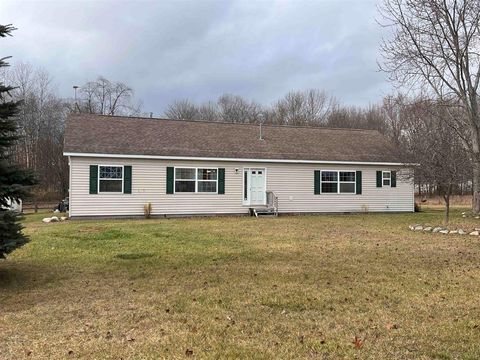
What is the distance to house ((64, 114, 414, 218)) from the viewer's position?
735 inches

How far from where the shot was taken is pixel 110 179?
18719 mm

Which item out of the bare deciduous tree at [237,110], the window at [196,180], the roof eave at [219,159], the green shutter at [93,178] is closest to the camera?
the roof eave at [219,159]

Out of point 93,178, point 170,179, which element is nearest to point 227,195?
point 170,179

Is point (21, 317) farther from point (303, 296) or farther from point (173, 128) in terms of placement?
point (173, 128)

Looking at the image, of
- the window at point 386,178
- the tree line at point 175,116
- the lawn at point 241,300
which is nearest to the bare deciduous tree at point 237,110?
the tree line at point 175,116

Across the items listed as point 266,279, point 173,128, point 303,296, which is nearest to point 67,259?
point 266,279

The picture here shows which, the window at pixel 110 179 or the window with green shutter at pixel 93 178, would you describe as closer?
the window with green shutter at pixel 93 178

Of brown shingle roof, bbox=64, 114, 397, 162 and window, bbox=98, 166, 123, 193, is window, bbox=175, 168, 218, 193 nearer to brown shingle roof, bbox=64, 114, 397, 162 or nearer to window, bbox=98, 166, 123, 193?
brown shingle roof, bbox=64, 114, 397, 162

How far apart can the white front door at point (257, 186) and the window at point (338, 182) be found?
3084 mm

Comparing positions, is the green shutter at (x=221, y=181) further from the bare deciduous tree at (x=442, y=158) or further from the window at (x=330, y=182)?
the bare deciduous tree at (x=442, y=158)

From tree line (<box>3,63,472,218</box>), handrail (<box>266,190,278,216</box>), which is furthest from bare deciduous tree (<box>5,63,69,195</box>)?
handrail (<box>266,190,278,216</box>)

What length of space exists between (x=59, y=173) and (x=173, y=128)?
1935 centimetres

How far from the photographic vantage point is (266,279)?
7191mm

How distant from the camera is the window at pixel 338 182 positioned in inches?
860
